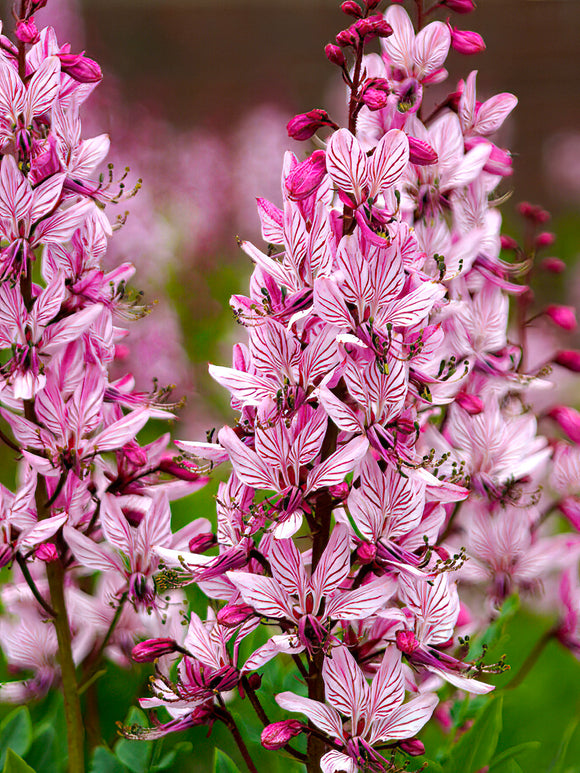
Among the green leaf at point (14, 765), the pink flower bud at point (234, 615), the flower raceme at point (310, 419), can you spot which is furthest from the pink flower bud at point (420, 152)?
the green leaf at point (14, 765)

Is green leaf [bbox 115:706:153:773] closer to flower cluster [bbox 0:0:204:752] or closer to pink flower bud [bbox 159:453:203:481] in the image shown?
flower cluster [bbox 0:0:204:752]

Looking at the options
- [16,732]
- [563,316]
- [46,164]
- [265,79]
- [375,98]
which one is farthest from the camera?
[265,79]

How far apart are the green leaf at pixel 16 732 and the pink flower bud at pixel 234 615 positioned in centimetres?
29

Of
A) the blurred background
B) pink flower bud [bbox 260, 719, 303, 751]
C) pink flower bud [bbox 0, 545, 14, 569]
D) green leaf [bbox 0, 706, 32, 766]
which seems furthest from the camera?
the blurred background

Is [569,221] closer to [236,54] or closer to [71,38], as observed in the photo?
[236,54]

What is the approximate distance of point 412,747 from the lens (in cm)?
50

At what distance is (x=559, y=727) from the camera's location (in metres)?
0.94

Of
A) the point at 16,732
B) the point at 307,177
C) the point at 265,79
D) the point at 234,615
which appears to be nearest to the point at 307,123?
the point at 307,177

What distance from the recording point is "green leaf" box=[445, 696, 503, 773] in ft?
2.10

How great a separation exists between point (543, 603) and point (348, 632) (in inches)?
26.2

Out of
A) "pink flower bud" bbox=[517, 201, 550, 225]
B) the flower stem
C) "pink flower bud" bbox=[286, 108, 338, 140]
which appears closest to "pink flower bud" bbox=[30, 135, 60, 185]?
"pink flower bud" bbox=[286, 108, 338, 140]

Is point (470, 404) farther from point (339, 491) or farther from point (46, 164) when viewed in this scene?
point (46, 164)

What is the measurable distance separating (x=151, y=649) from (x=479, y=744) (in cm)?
26

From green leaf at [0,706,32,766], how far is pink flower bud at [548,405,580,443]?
0.51 m
